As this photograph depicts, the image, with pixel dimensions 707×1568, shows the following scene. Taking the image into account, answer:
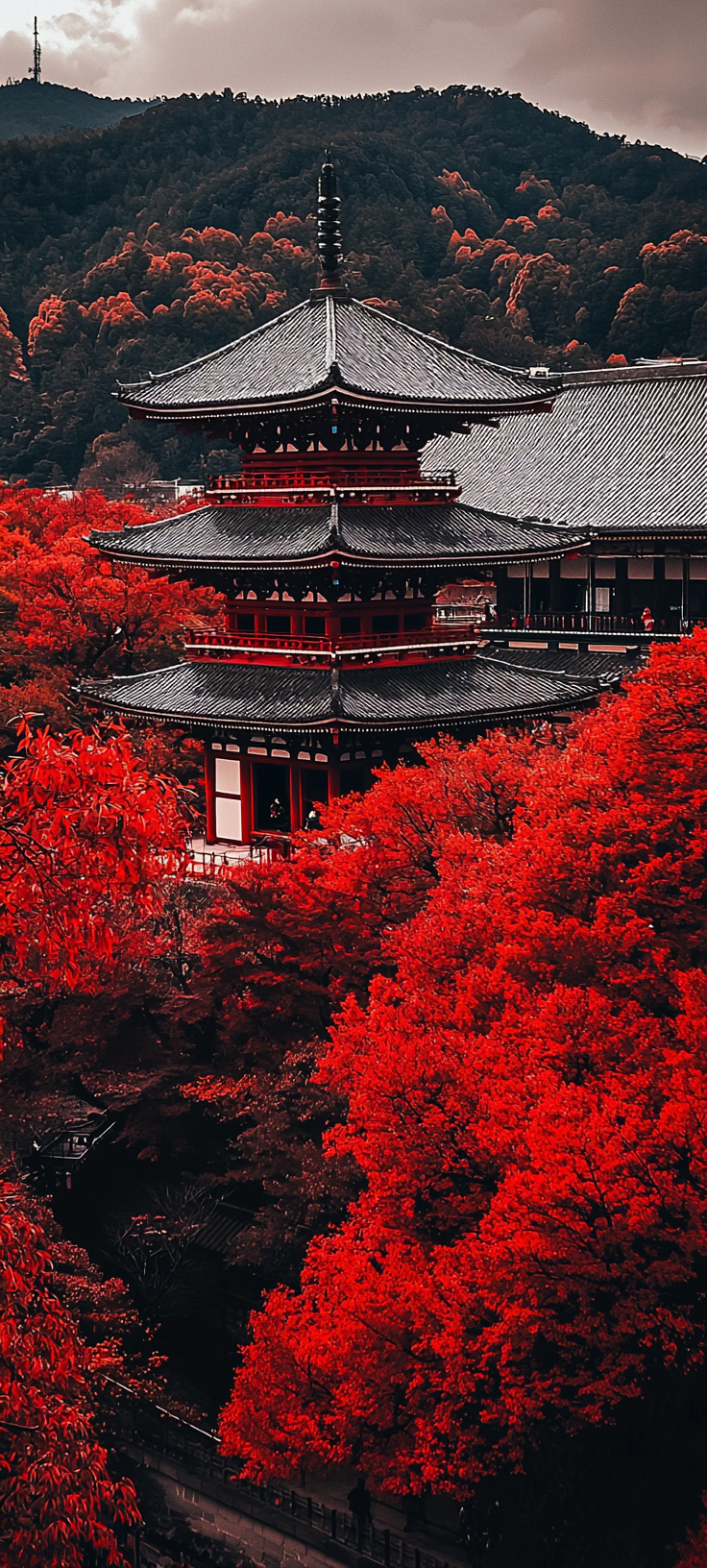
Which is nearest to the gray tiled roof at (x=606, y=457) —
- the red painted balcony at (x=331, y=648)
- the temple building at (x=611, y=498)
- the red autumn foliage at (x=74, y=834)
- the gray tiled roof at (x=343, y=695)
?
the temple building at (x=611, y=498)

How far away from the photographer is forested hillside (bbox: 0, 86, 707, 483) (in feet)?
391

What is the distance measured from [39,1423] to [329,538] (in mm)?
25630

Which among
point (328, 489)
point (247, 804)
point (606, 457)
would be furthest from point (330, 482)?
point (606, 457)

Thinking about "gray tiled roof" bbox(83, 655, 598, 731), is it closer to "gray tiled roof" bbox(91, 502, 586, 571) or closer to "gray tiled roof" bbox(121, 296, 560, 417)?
"gray tiled roof" bbox(91, 502, 586, 571)

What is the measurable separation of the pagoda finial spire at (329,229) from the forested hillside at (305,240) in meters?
68.9

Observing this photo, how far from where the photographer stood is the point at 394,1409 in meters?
20.0

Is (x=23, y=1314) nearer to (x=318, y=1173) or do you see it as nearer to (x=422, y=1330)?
(x=422, y=1330)

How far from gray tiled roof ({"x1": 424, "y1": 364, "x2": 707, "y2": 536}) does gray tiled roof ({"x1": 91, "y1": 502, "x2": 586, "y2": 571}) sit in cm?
593

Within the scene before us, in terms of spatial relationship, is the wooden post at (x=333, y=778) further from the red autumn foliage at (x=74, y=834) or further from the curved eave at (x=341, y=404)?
the red autumn foliage at (x=74, y=834)

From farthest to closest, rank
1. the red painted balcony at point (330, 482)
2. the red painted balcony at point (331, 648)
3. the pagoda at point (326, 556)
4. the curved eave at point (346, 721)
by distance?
the red painted balcony at point (330, 482) → the red painted balcony at point (331, 648) → the pagoda at point (326, 556) → the curved eave at point (346, 721)

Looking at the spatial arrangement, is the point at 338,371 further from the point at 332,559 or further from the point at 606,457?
the point at 606,457

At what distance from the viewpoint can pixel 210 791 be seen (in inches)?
1543

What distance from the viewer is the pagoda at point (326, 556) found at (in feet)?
117

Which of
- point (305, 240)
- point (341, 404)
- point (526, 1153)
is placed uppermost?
point (305, 240)
